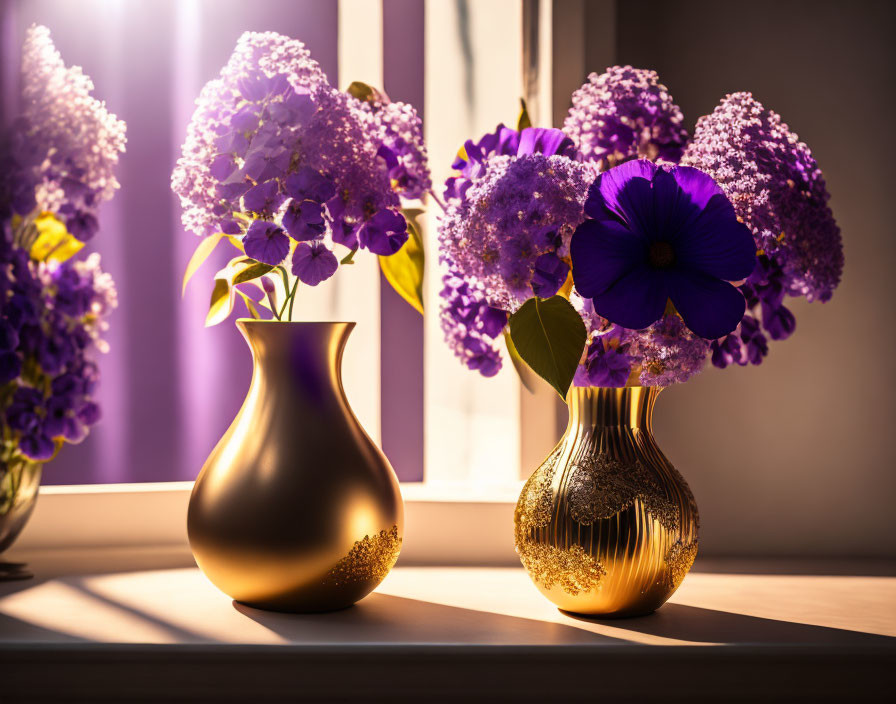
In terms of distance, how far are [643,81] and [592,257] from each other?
0.83 feet

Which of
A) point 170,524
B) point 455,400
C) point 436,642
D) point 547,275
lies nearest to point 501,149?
point 547,275

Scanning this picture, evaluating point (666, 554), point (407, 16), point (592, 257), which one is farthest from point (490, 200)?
point (407, 16)

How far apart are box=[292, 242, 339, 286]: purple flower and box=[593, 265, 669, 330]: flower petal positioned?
250 millimetres

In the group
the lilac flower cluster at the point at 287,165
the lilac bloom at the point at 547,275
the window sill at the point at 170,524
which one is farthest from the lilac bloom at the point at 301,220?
the window sill at the point at 170,524

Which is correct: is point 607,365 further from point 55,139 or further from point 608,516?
point 55,139

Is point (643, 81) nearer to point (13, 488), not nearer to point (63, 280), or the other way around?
point (63, 280)

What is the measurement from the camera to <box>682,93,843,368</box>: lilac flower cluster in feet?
2.59

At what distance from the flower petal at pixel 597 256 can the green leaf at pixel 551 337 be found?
28mm

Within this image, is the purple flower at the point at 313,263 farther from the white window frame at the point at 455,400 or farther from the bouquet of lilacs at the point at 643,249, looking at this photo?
the white window frame at the point at 455,400

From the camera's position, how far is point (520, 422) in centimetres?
109

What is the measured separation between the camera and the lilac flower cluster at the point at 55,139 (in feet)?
3.11

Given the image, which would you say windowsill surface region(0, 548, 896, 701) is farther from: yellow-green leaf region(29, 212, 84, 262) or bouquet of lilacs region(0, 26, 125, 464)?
yellow-green leaf region(29, 212, 84, 262)

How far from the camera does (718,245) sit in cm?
74

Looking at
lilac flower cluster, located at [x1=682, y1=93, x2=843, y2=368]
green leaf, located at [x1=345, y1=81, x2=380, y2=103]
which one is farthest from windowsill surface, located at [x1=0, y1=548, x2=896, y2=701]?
green leaf, located at [x1=345, y1=81, x2=380, y2=103]
